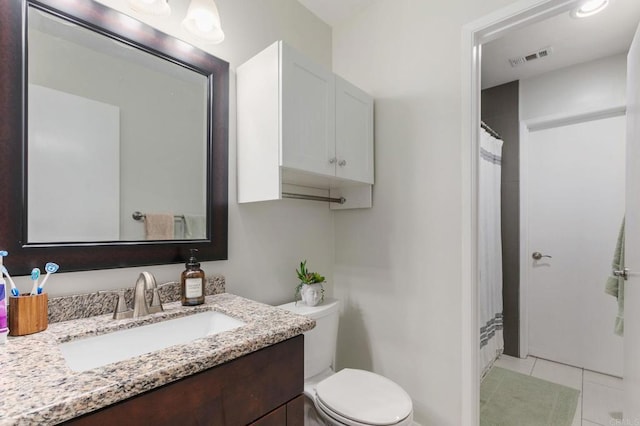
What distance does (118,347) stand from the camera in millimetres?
949

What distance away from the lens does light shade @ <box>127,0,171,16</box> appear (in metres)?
1.11

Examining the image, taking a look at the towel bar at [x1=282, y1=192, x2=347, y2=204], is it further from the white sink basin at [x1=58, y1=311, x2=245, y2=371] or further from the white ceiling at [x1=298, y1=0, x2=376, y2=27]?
the white ceiling at [x1=298, y1=0, x2=376, y2=27]

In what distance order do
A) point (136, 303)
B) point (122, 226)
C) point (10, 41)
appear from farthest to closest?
point (122, 226) < point (136, 303) < point (10, 41)

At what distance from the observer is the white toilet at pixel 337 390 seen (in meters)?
1.21

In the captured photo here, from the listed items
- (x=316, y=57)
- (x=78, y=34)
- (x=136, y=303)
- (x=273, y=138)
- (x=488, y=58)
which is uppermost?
(x=488, y=58)

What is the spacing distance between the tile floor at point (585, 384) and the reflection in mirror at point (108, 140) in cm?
254

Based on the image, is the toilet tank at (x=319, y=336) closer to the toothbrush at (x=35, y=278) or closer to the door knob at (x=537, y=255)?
the toothbrush at (x=35, y=278)

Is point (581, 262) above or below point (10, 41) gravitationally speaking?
below

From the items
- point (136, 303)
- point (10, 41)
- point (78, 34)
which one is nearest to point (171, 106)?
point (78, 34)

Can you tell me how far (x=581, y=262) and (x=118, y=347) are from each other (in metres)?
3.19

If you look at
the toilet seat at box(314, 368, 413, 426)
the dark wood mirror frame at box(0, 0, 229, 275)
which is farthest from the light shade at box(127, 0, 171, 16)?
the toilet seat at box(314, 368, 413, 426)

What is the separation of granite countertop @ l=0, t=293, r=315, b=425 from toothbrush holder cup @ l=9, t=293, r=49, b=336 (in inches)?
0.9

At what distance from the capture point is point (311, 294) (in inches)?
64.1

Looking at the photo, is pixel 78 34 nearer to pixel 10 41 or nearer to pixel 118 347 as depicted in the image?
pixel 10 41
